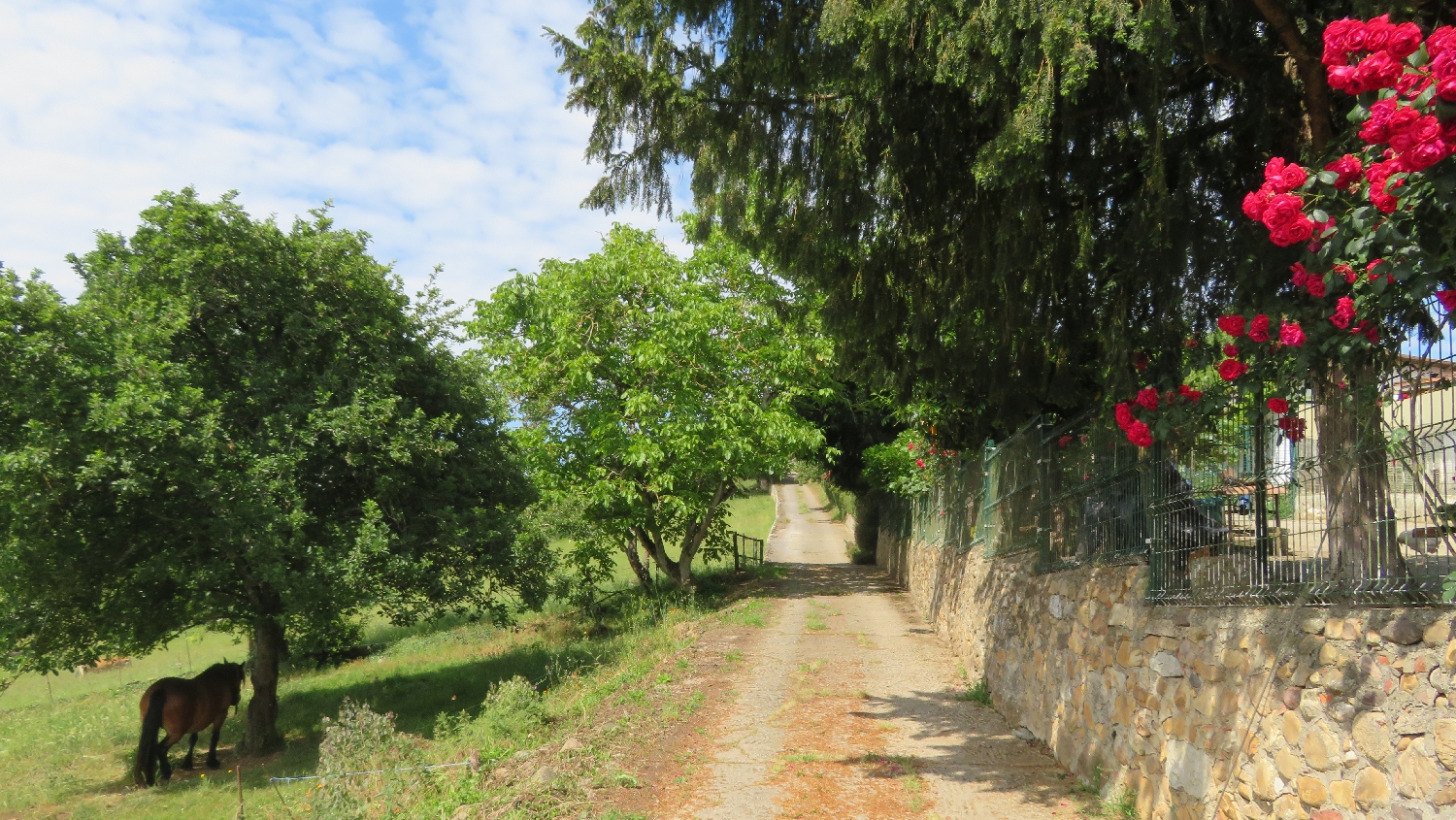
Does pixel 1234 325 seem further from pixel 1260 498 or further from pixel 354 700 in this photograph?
pixel 354 700

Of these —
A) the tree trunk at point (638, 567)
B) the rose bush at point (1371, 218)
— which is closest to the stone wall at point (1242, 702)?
the rose bush at point (1371, 218)

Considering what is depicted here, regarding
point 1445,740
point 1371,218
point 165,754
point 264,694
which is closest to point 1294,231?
point 1371,218

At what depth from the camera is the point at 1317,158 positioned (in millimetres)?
4703

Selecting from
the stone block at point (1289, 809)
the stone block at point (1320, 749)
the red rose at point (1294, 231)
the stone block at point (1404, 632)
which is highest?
the red rose at point (1294, 231)

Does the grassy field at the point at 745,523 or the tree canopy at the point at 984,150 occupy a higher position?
the tree canopy at the point at 984,150

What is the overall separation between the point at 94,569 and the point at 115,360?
3396 mm

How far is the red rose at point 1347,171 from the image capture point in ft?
12.2

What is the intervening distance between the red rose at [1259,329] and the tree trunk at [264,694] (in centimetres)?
1538

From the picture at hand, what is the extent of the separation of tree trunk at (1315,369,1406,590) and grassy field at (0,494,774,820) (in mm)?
6090

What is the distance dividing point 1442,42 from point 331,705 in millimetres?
19700

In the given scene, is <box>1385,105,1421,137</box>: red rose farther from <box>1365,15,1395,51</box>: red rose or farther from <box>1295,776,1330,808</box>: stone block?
<box>1295,776,1330,808</box>: stone block

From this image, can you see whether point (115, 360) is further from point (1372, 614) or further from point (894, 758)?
point (1372, 614)

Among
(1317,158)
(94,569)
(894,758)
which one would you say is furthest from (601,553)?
(1317,158)

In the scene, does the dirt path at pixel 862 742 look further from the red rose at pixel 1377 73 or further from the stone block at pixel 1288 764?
the red rose at pixel 1377 73
